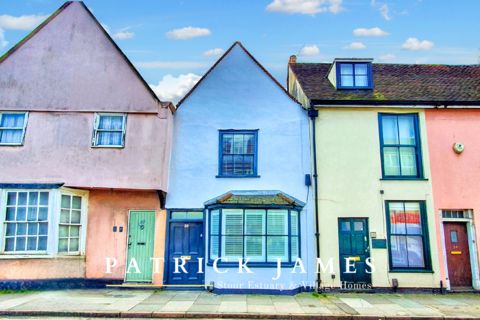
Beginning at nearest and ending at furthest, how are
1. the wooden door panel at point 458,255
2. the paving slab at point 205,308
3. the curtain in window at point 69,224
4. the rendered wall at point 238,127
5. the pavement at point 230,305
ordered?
the pavement at point 230,305, the paving slab at point 205,308, the curtain in window at point 69,224, the wooden door panel at point 458,255, the rendered wall at point 238,127

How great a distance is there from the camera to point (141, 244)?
1184 cm

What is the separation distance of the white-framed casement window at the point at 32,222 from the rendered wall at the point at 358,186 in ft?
27.5

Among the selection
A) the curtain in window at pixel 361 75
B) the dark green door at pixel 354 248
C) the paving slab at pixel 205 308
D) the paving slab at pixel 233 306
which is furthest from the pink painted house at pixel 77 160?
the curtain in window at pixel 361 75

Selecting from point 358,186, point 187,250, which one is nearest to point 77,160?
point 187,250

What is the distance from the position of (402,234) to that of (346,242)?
6.17ft

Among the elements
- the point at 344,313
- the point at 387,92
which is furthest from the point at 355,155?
the point at 344,313

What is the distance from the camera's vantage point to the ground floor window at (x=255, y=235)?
11.0 meters

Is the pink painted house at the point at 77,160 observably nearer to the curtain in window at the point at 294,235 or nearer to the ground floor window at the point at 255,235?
the ground floor window at the point at 255,235

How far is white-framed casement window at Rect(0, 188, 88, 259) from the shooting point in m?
10.9

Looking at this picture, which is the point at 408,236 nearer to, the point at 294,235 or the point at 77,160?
the point at 294,235

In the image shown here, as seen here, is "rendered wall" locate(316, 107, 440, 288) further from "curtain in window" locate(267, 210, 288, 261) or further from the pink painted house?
the pink painted house

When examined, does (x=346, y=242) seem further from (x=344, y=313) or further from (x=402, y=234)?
(x=344, y=313)

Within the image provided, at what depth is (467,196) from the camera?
11.6 meters

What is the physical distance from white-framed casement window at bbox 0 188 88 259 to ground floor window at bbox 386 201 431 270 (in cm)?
1060
